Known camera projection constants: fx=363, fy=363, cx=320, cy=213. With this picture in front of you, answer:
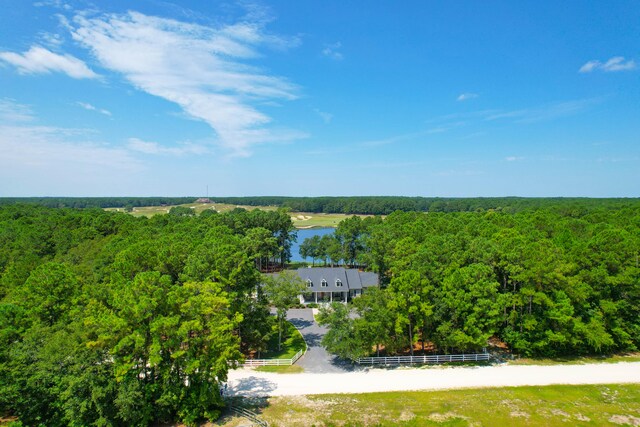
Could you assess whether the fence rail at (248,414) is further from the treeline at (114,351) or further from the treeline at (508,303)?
the treeline at (508,303)

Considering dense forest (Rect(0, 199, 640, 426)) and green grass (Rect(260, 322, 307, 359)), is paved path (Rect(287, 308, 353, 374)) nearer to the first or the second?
green grass (Rect(260, 322, 307, 359))

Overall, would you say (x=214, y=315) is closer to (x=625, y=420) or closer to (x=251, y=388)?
(x=251, y=388)

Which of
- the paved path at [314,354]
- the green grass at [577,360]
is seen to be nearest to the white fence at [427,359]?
the paved path at [314,354]

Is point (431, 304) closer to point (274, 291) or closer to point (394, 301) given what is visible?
point (394, 301)

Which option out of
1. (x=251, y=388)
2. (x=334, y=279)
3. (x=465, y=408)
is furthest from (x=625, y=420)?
(x=334, y=279)

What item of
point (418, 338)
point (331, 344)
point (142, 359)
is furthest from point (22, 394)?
point (418, 338)
